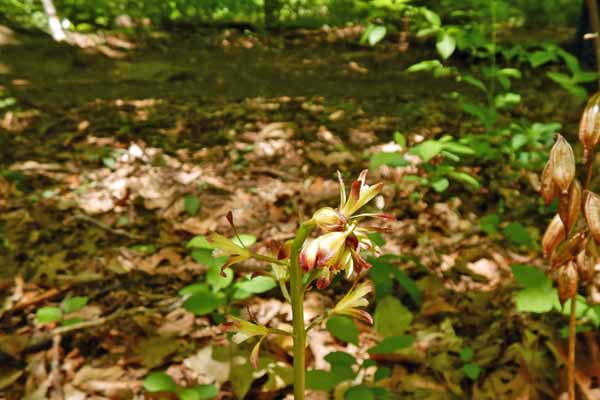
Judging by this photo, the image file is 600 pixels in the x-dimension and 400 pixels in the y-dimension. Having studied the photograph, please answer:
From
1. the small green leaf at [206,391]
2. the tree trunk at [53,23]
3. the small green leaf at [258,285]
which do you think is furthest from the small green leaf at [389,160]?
the tree trunk at [53,23]

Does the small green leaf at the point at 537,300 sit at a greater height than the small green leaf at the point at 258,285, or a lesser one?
greater

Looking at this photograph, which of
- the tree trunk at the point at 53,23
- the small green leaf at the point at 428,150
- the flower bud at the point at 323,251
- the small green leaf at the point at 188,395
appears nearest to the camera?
the flower bud at the point at 323,251

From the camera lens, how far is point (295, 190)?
294 cm

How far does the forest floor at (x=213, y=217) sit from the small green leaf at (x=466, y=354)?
4 cm

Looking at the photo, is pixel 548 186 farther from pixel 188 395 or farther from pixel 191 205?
pixel 191 205

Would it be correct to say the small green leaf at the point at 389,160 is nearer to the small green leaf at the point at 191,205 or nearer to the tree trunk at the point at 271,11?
the small green leaf at the point at 191,205

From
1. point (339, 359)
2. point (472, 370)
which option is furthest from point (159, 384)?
point (472, 370)

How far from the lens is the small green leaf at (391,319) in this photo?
1.79m

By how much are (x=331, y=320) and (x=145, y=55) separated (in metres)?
5.35

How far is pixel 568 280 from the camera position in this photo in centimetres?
96

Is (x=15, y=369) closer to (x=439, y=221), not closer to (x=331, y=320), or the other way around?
(x=331, y=320)

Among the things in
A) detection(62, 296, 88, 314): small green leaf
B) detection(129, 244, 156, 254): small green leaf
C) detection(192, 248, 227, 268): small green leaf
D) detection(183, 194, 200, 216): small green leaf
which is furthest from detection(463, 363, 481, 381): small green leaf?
detection(183, 194, 200, 216): small green leaf

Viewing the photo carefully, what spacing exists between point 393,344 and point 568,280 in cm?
71

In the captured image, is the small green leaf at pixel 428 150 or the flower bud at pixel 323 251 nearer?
the flower bud at pixel 323 251
